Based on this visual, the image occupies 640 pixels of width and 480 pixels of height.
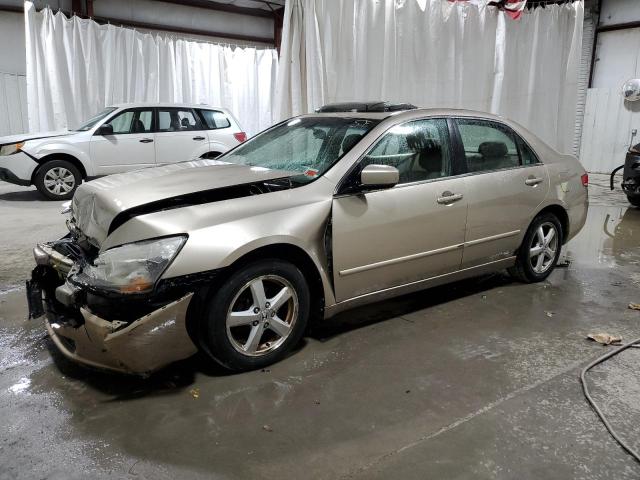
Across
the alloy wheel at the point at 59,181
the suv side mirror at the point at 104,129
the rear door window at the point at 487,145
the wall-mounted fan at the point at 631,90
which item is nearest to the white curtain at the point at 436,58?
the rear door window at the point at 487,145

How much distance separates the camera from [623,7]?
12188mm

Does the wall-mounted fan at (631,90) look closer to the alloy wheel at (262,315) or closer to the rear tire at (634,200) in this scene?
→ the rear tire at (634,200)

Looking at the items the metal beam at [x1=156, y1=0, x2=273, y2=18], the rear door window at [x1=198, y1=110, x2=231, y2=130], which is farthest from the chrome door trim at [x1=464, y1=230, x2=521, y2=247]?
the metal beam at [x1=156, y1=0, x2=273, y2=18]

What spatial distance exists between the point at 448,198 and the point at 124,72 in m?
9.43

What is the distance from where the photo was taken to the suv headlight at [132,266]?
2.48 m

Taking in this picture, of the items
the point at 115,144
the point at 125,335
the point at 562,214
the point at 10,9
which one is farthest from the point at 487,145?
the point at 10,9

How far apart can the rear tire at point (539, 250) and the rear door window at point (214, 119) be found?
663cm

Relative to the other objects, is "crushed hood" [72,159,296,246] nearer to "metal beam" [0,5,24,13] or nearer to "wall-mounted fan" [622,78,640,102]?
"metal beam" [0,5,24,13]

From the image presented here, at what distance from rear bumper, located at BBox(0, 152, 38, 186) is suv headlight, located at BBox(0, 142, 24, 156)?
0.17ft

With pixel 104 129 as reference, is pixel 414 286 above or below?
below

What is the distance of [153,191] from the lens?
2908mm

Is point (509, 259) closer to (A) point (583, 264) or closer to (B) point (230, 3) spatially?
(A) point (583, 264)

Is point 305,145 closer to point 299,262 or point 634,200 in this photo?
point 299,262

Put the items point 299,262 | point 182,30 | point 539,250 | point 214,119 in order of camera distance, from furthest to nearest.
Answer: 1. point 182,30
2. point 214,119
3. point 539,250
4. point 299,262
